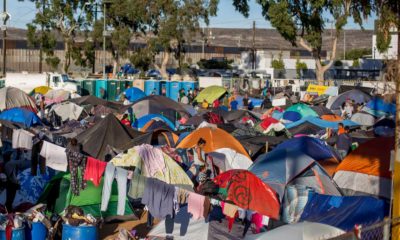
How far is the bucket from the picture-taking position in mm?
11500

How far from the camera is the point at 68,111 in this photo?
27203 mm

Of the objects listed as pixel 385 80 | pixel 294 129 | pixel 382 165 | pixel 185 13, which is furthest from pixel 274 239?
pixel 185 13

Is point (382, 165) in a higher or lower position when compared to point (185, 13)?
lower

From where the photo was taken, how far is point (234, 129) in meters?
21.0

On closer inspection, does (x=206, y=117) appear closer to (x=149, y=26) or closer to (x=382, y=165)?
(x=382, y=165)

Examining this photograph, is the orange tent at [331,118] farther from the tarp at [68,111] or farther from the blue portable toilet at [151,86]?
the blue portable toilet at [151,86]

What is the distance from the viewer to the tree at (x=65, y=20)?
5828 cm

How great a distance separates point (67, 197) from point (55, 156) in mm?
936

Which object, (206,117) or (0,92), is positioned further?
(0,92)

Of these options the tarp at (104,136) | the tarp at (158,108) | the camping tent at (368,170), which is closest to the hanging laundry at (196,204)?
the camping tent at (368,170)

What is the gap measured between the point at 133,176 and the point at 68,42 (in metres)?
47.8

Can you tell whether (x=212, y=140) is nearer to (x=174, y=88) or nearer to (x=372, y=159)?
(x=372, y=159)

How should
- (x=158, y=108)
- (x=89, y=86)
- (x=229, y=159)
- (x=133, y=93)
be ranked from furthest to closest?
(x=89, y=86)
(x=133, y=93)
(x=158, y=108)
(x=229, y=159)

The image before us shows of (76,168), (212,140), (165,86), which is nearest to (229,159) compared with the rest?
(212,140)
